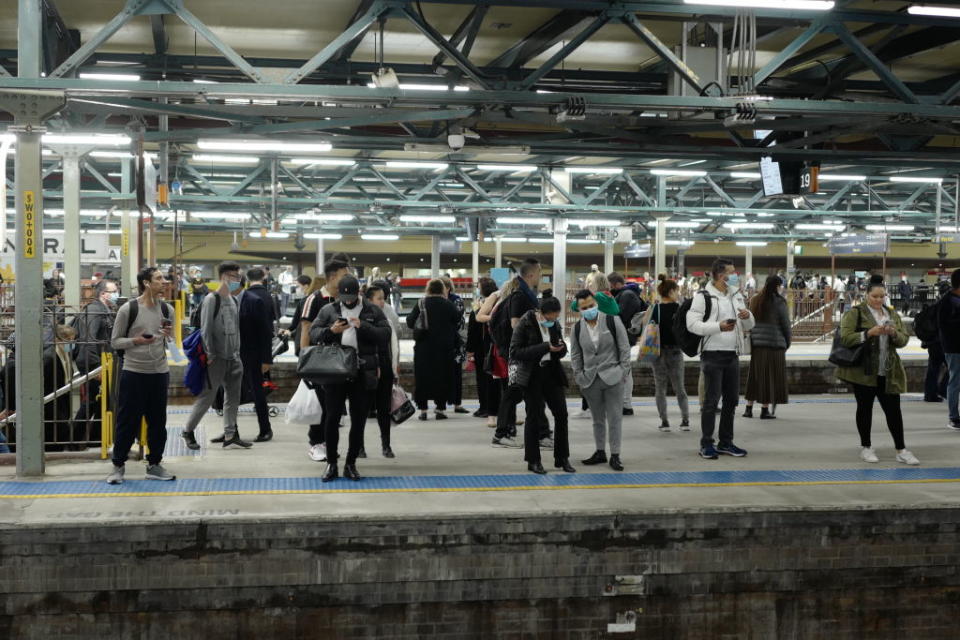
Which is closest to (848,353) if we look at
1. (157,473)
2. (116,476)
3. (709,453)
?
(709,453)

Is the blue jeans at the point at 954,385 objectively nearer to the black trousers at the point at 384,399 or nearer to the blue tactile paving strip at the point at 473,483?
the blue tactile paving strip at the point at 473,483

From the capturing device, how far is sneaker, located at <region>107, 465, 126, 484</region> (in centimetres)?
685

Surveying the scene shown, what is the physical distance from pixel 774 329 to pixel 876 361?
8.02 ft

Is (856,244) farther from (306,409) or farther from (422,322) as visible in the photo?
(306,409)

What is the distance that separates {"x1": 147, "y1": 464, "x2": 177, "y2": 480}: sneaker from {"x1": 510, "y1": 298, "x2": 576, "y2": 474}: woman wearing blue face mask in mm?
2886

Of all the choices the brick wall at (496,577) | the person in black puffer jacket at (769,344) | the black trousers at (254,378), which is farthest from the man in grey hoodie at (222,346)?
the person in black puffer jacket at (769,344)

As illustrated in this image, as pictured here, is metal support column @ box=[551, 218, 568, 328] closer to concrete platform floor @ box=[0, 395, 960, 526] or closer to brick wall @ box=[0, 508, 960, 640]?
concrete platform floor @ box=[0, 395, 960, 526]

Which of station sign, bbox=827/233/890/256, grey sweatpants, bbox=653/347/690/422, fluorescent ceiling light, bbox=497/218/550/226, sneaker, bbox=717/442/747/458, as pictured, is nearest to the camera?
sneaker, bbox=717/442/747/458

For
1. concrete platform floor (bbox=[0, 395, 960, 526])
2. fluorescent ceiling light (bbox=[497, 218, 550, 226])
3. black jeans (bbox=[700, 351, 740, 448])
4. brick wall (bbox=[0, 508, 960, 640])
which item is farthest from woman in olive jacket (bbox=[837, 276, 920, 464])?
fluorescent ceiling light (bbox=[497, 218, 550, 226])

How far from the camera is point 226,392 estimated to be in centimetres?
845

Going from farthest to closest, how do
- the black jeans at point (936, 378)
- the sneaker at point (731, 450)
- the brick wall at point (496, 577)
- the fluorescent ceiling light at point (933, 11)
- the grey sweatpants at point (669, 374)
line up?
the black jeans at point (936, 378) → the grey sweatpants at point (669, 374) → the sneaker at point (731, 450) → the fluorescent ceiling light at point (933, 11) → the brick wall at point (496, 577)

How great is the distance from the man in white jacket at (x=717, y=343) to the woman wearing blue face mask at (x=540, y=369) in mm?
1447

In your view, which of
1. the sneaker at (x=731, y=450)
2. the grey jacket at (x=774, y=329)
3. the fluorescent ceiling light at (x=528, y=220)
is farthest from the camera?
the fluorescent ceiling light at (x=528, y=220)

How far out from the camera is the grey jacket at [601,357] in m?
7.55
